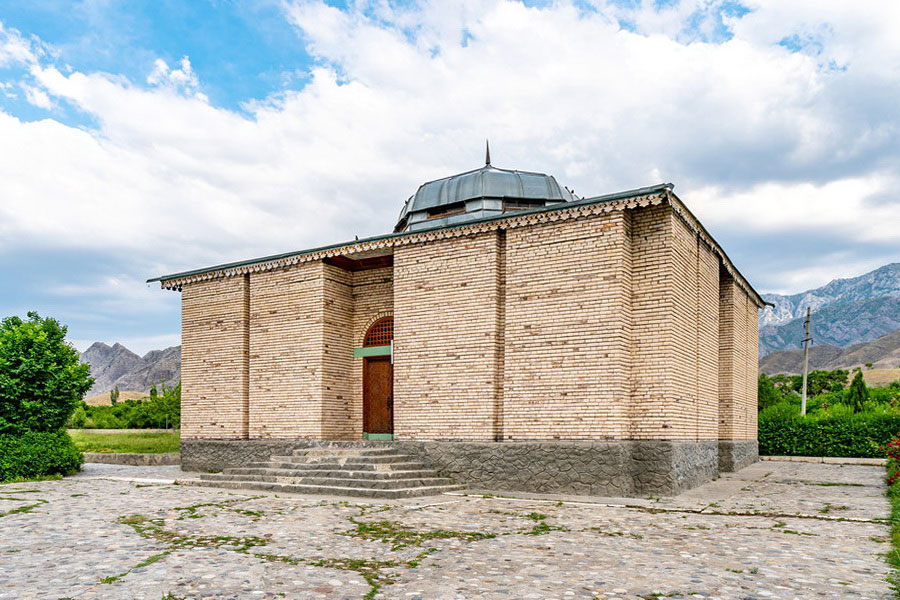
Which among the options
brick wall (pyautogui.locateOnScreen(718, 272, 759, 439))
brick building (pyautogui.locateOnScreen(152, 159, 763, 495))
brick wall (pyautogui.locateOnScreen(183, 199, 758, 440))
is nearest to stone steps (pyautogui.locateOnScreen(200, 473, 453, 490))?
brick building (pyautogui.locateOnScreen(152, 159, 763, 495))

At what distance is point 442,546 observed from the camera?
273 inches

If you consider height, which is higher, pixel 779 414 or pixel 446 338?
pixel 446 338

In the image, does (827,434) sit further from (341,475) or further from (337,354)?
(341,475)

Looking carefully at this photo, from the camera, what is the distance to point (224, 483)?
12844mm

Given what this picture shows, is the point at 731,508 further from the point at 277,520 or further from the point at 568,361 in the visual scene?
the point at 277,520

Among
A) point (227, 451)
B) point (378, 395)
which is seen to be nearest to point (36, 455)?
point (227, 451)

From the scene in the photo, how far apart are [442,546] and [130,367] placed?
14946 cm

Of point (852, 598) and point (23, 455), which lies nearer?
point (852, 598)

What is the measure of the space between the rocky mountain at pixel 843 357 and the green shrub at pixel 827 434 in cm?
11313

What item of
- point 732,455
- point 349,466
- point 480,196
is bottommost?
point 732,455

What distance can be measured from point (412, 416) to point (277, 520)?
4.95m

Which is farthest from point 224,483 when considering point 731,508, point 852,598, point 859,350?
point 859,350

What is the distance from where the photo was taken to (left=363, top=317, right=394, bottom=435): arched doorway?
15414 mm

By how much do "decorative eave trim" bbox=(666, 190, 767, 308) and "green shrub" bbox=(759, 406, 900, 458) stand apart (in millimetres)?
4626
